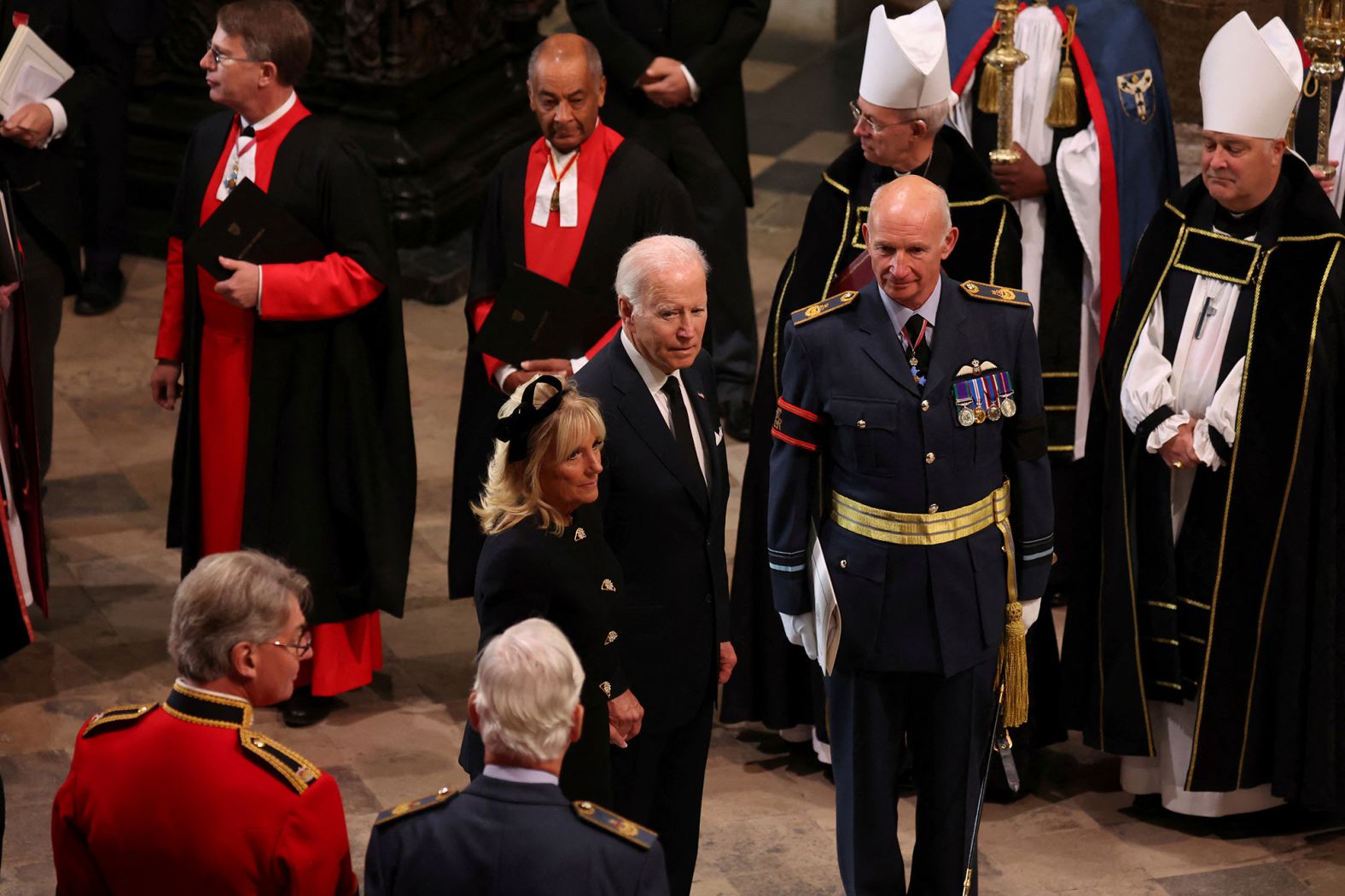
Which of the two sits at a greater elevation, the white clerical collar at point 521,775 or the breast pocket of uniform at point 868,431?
the breast pocket of uniform at point 868,431

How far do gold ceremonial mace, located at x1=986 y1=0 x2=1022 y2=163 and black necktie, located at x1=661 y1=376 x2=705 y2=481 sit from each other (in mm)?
1852

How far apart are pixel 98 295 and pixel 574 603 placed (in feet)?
18.6

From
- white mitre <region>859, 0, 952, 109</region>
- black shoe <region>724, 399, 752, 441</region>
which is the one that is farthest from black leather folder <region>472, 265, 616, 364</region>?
black shoe <region>724, 399, 752, 441</region>

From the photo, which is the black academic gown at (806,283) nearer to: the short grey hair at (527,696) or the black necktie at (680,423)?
the black necktie at (680,423)

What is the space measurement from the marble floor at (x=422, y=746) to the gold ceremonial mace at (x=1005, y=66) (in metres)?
1.75

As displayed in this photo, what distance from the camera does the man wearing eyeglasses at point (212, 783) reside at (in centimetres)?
307

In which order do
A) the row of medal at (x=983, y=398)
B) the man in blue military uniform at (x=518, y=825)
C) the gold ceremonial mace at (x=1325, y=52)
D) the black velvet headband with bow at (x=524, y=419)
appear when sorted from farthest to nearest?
the gold ceremonial mace at (x=1325, y=52), the row of medal at (x=983, y=398), the black velvet headband with bow at (x=524, y=419), the man in blue military uniform at (x=518, y=825)

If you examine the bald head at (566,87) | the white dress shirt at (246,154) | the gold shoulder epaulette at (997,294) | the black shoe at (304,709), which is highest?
the bald head at (566,87)

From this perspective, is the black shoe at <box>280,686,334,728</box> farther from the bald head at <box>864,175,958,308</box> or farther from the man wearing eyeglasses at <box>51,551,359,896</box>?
the man wearing eyeglasses at <box>51,551,359,896</box>

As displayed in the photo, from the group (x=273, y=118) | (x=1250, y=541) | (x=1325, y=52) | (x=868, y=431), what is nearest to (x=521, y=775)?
(x=868, y=431)

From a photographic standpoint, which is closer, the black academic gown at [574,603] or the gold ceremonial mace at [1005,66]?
the black academic gown at [574,603]

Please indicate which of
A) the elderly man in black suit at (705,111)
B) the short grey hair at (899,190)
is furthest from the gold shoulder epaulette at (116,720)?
the elderly man in black suit at (705,111)

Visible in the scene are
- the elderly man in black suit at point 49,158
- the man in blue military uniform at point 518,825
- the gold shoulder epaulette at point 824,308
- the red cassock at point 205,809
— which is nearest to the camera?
the man in blue military uniform at point 518,825

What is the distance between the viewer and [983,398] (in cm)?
437
